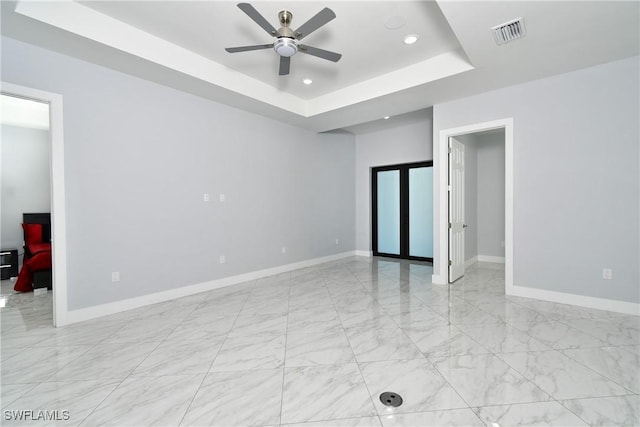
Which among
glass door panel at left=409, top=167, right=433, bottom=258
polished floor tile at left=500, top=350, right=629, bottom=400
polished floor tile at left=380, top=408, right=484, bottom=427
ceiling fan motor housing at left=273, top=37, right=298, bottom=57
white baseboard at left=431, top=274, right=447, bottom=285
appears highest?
ceiling fan motor housing at left=273, top=37, right=298, bottom=57

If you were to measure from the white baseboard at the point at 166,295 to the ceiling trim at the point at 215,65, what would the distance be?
2889 mm

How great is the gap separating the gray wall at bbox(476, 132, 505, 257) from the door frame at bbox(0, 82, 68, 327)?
23.5 ft

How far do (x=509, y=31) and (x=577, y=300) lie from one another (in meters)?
3.23

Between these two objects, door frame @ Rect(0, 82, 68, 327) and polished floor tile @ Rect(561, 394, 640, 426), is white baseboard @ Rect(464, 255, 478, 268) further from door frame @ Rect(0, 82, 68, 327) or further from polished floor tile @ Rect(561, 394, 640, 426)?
door frame @ Rect(0, 82, 68, 327)

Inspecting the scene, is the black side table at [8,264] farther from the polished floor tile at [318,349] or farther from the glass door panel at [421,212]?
the glass door panel at [421,212]

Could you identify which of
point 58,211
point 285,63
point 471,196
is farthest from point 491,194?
point 58,211

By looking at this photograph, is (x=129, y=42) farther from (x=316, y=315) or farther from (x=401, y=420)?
(x=401, y=420)

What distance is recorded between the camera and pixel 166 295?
386 cm

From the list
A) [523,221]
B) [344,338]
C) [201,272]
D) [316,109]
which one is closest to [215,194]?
[201,272]

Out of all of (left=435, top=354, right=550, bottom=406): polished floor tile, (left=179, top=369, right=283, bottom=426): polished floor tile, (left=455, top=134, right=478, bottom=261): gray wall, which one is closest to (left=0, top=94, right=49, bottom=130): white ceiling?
(left=179, top=369, right=283, bottom=426): polished floor tile

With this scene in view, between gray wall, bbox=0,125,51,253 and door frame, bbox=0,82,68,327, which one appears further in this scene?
gray wall, bbox=0,125,51,253

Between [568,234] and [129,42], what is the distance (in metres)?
5.61

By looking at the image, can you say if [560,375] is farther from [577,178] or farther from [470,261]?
[470,261]

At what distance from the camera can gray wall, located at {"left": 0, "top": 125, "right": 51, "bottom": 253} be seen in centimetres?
553
